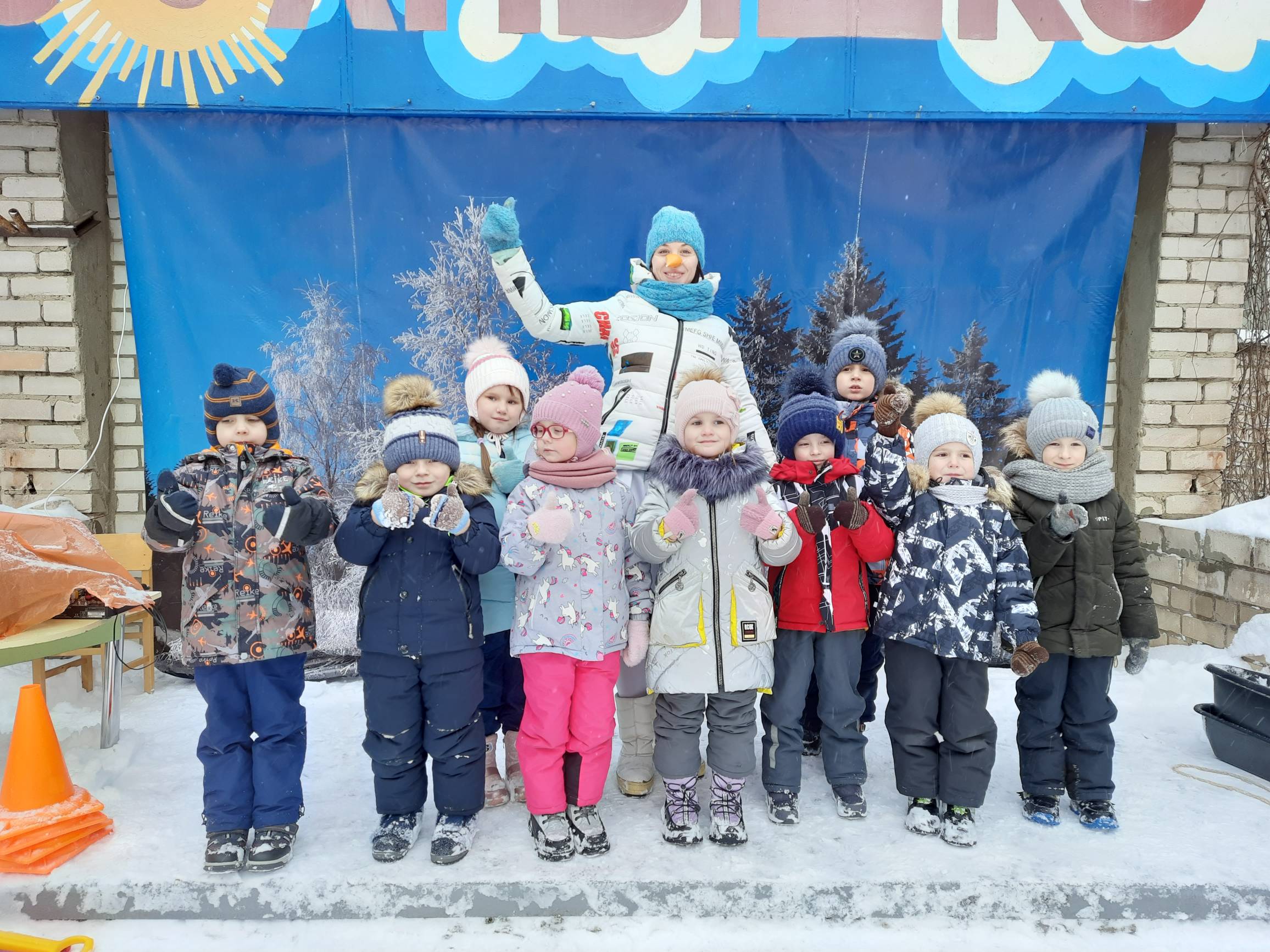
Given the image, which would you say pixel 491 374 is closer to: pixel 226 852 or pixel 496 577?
pixel 496 577

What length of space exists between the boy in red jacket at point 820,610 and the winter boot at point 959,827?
295 mm

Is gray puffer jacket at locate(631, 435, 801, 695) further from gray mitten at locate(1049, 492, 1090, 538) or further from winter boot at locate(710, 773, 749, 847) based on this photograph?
gray mitten at locate(1049, 492, 1090, 538)

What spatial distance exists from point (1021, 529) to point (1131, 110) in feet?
9.04

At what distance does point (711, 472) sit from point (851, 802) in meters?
1.38

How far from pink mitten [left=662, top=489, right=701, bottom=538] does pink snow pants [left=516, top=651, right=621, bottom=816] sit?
Result: 0.50m

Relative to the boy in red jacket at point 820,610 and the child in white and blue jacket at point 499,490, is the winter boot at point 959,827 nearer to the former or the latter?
the boy in red jacket at point 820,610

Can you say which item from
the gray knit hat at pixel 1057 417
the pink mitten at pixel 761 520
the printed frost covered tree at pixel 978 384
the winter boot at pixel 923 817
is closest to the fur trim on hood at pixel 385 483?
the pink mitten at pixel 761 520

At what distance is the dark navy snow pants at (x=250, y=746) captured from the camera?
250 cm

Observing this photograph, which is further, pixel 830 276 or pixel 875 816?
pixel 830 276

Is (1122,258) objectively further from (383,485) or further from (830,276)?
(383,485)

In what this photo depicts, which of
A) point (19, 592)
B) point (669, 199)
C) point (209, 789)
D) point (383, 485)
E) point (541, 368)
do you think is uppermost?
point (669, 199)

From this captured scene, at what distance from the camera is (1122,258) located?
14.3ft

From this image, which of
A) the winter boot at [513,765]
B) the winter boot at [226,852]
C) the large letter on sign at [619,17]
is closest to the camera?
the winter boot at [226,852]

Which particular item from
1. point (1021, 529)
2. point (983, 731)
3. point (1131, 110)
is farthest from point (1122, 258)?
point (983, 731)
